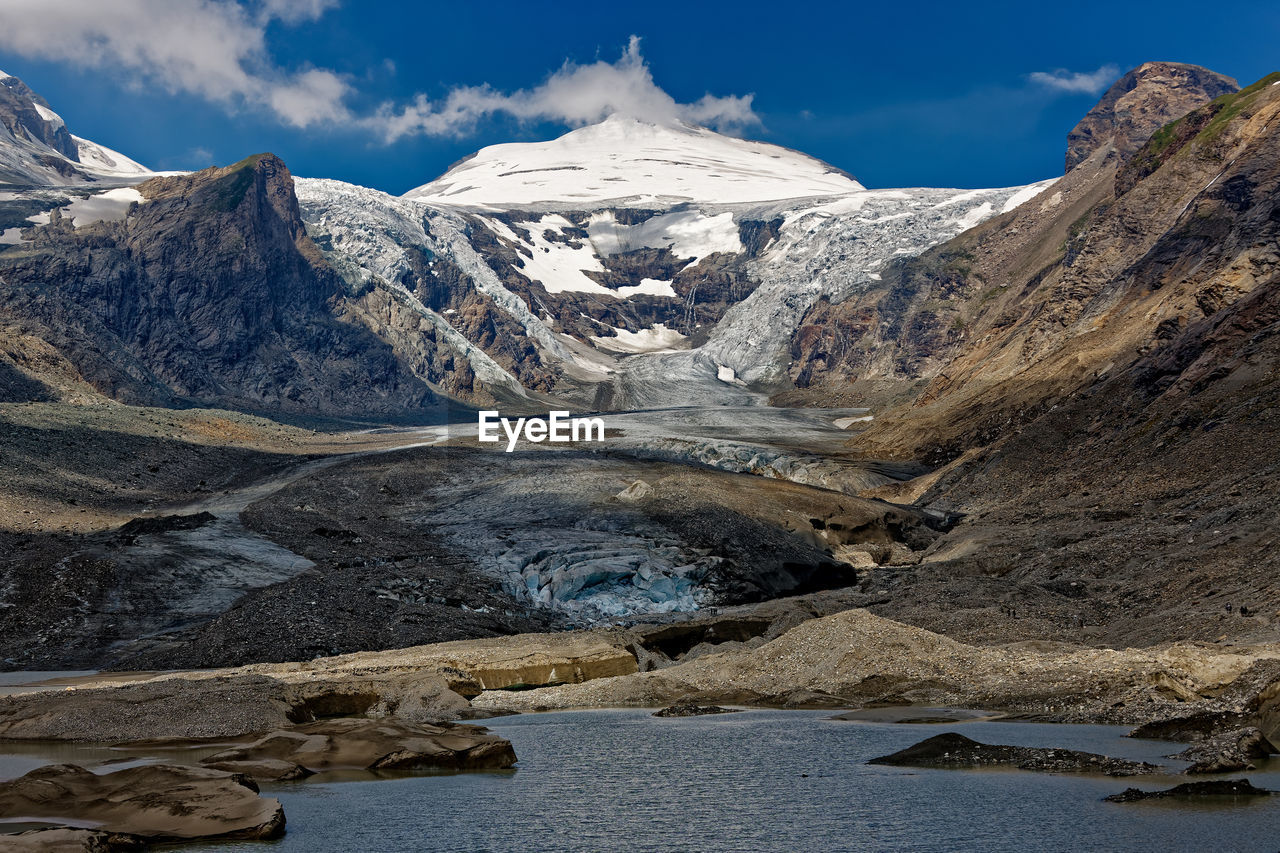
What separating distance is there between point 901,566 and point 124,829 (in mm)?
49474

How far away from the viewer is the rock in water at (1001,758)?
1966cm

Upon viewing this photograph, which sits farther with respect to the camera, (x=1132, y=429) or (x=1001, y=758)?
(x=1132, y=429)

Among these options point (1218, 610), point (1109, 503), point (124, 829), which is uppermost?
point (1109, 503)

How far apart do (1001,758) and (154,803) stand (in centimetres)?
1543

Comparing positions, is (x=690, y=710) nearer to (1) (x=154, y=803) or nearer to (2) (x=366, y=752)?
(2) (x=366, y=752)

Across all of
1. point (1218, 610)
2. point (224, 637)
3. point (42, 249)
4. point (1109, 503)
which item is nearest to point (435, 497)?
point (224, 637)

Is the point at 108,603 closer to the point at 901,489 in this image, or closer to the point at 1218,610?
the point at 1218,610

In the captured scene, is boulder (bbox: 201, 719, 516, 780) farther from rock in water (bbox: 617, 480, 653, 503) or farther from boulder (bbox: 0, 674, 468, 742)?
rock in water (bbox: 617, 480, 653, 503)

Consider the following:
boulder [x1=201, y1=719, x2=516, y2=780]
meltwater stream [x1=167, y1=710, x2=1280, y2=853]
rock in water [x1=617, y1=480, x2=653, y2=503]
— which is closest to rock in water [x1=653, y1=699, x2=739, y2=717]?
meltwater stream [x1=167, y1=710, x2=1280, y2=853]

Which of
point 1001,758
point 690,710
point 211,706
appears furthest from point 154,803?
point 690,710

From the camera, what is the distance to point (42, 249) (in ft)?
649

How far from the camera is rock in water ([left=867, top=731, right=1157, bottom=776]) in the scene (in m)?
19.7

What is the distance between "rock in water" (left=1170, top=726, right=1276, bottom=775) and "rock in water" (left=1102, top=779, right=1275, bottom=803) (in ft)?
3.19

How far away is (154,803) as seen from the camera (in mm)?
17406
